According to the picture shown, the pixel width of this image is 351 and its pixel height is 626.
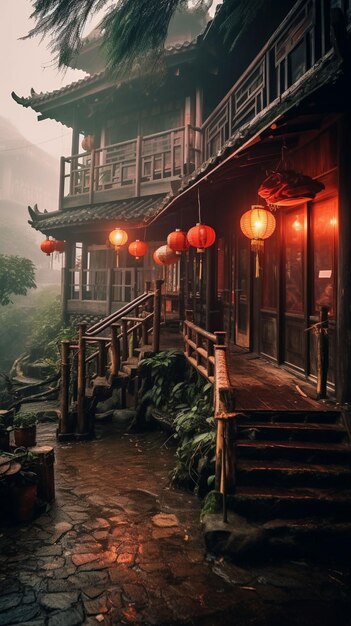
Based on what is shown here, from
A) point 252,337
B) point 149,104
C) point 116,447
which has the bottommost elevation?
point 116,447

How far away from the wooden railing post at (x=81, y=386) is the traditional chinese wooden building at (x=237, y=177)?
3585mm

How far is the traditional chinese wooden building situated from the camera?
5527 mm

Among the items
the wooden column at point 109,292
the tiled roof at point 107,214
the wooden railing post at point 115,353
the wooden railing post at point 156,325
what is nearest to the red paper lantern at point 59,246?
the tiled roof at point 107,214

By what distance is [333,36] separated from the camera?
420cm

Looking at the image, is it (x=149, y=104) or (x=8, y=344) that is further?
(x=8, y=344)

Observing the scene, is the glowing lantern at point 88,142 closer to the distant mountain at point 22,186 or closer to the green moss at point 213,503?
the green moss at point 213,503

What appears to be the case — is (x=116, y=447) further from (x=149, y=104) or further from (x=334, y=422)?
(x=149, y=104)

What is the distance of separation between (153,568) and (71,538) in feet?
3.95

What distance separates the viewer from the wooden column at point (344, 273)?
5379mm

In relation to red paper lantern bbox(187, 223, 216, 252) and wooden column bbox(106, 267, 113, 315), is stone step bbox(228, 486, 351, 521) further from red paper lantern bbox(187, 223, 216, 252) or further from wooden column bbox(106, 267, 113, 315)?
wooden column bbox(106, 267, 113, 315)

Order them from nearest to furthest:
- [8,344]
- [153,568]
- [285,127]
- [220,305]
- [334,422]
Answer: [153,568], [334,422], [285,127], [220,305], [8,344]

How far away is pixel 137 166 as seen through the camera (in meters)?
15.0

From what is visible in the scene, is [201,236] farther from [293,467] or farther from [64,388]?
[293,467]

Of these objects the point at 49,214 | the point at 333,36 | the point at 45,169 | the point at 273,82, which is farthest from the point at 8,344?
the point at 45,169
